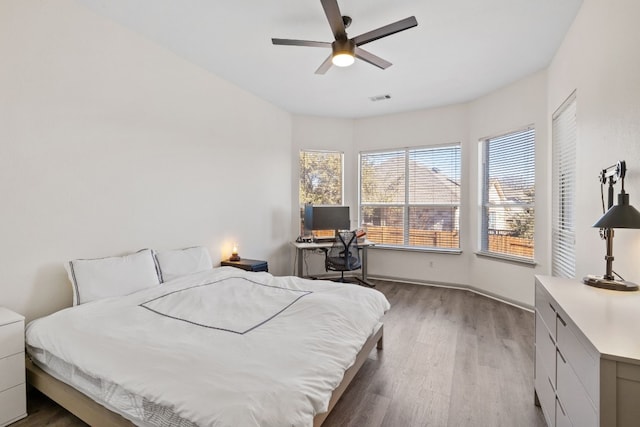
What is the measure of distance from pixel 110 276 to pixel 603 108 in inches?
153

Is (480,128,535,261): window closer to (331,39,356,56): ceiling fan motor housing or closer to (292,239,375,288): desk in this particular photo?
(292,239,375,288): desk

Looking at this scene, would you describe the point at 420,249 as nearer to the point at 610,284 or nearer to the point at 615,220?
the point at 610,284

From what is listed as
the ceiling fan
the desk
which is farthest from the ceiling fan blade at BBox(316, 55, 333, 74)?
the desk

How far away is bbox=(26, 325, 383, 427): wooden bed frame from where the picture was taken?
5.08 ft

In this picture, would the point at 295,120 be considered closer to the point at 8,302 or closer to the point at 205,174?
the point at 205,174

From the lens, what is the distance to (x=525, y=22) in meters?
2.66

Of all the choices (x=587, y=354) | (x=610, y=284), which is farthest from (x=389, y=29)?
(x=587, y=354)

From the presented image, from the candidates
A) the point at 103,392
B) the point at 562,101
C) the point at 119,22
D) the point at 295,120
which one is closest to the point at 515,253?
the point at 562,101

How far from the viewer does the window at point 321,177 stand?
17.7ft

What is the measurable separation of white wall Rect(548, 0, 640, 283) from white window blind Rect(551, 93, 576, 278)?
1.02 ft

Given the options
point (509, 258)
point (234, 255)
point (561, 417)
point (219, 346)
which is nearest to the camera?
point (561, 417)

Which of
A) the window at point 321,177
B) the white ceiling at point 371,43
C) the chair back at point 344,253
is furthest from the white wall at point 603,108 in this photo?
the window at point 321,177

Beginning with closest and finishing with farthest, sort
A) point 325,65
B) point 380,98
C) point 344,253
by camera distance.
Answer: point 325,65 < point 380,98 < point 344,253

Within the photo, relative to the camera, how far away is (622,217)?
4.78ft
